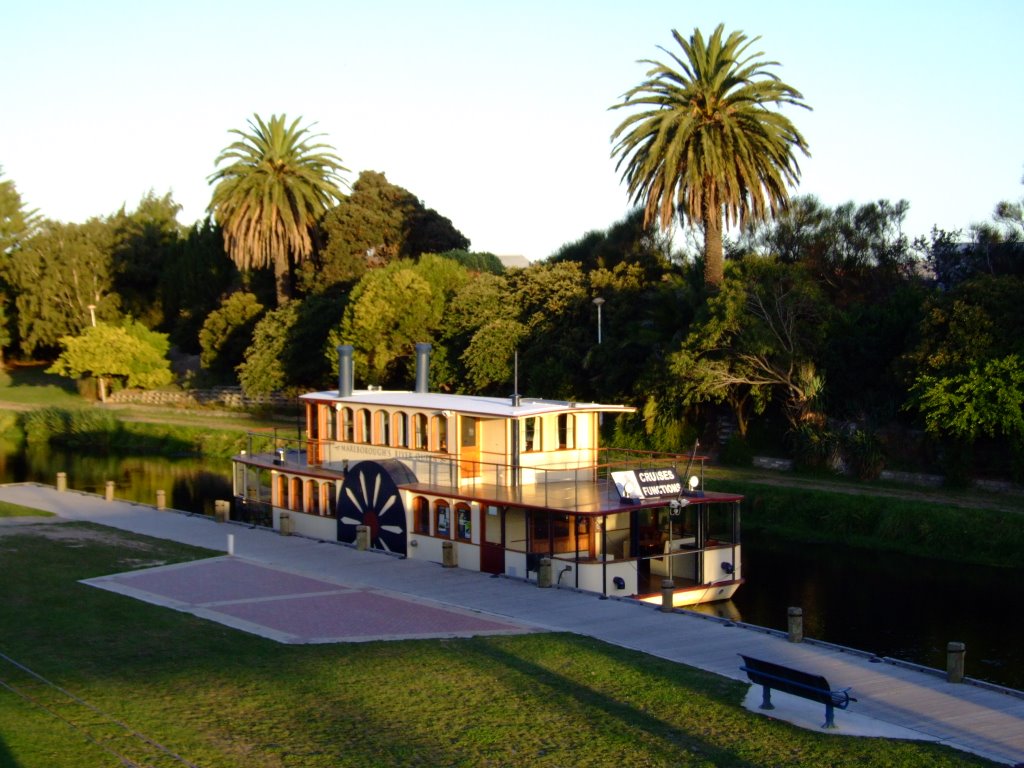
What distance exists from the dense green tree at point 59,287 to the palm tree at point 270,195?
25.0m

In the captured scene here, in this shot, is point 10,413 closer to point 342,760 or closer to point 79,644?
point 79,644

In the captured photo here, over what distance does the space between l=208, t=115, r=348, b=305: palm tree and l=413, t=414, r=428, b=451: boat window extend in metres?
41.5

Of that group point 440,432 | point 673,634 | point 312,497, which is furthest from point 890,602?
point 312,497

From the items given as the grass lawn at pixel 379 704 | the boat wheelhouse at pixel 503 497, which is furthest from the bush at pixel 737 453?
the grass lawn at pixel 379 704

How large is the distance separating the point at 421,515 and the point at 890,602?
11.9 metres

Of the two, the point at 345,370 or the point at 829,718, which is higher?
the point at 345,370

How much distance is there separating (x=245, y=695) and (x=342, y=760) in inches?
129

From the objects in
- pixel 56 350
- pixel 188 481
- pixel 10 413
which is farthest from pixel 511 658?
pixel 56 350

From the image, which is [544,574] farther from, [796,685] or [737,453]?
[737,453]

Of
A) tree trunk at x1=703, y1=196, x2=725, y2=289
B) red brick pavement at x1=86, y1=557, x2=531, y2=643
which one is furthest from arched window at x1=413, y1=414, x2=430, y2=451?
tree trunk at x1=703, y1=196, x2=725, y2=289

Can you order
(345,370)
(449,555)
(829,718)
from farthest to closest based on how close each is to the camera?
(345,370) < (449,555) < (829,718)

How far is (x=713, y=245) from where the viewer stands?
47.4 meters

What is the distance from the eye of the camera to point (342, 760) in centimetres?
1398

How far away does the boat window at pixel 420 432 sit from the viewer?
104 ft
